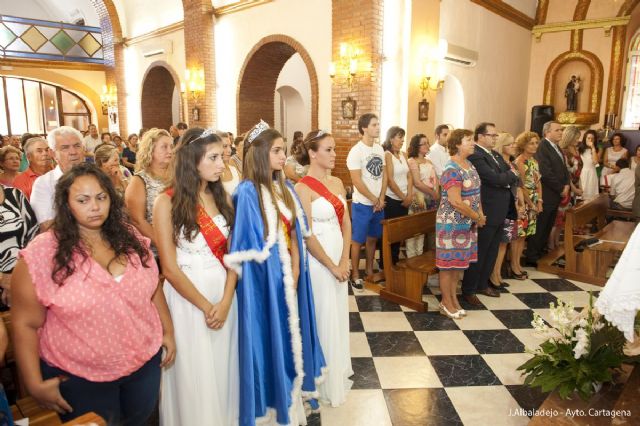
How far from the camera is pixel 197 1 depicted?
9383mm

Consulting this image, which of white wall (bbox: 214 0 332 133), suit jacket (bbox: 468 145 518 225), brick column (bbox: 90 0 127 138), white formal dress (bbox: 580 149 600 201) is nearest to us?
suit jacket (bbox: 468 145 518 225)

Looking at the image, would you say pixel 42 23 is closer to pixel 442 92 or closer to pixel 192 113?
pixel 192 113

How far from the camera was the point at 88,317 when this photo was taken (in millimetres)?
1671

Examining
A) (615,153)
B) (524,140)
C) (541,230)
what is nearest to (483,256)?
(524,140)

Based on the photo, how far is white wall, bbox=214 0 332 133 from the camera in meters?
7.43

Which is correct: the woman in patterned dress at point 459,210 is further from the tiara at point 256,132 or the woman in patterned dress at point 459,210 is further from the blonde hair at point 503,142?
the tiara at point 256,132

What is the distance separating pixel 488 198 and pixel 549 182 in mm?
1724

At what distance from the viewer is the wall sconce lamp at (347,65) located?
668cm

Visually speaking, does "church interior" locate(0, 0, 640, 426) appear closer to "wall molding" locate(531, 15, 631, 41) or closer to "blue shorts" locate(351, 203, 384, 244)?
"wall molding" locate(531, 15, 631, 41)

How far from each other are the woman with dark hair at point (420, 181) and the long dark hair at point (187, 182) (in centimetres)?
342

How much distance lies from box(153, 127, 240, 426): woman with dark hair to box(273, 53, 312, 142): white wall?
10.3 metres

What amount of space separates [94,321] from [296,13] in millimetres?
7221

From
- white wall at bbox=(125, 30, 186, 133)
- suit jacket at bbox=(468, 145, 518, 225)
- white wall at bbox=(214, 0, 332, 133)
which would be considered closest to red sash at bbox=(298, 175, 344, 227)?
suit jacket at bbox=(468, 145, 518, 225)

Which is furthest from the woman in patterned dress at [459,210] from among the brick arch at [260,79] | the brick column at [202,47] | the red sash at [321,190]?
the brick column at [202,47]
